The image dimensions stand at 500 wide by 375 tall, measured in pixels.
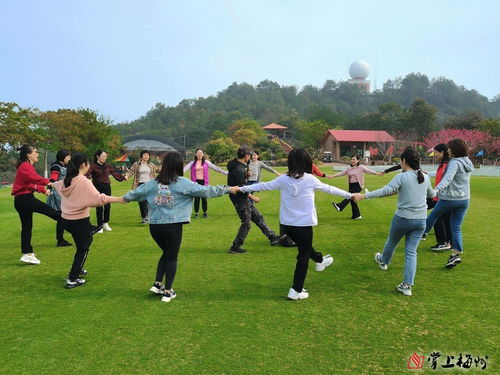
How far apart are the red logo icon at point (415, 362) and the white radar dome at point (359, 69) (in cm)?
12367

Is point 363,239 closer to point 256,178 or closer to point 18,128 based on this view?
point 256,178

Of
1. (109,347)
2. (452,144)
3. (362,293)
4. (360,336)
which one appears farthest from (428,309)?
(109,347)

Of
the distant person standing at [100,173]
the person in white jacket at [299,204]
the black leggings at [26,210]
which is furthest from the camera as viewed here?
the distant person standing at [100,173]

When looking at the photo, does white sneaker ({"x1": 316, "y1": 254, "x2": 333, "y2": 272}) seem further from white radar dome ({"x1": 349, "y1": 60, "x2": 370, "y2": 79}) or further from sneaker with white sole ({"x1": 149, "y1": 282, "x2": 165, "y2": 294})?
white radar dome ({"x1": 349, "y1": 60, "x2": 370, "y2": 79})

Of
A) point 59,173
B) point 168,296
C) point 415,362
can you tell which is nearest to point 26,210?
point 59,173

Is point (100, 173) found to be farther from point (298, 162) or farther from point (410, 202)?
point (410, 202)

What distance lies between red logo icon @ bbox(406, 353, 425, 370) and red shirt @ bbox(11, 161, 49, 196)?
6020 millimetres

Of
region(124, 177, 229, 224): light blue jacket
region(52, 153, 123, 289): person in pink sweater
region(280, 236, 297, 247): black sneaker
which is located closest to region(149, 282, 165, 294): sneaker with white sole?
region(124, 177, 229, 224): light blue jacket

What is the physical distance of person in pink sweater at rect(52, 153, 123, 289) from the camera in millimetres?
5730

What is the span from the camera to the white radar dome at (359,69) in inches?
4648

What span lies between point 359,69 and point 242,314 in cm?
12411

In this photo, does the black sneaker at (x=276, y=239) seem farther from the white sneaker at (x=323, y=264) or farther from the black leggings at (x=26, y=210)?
the black leggings at (x=26, y=210)

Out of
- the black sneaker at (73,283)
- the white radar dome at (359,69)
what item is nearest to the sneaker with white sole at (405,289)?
the black sneaker at (73,283)

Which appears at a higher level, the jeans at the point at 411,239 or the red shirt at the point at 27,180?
the red shirt at the point at 27,180
